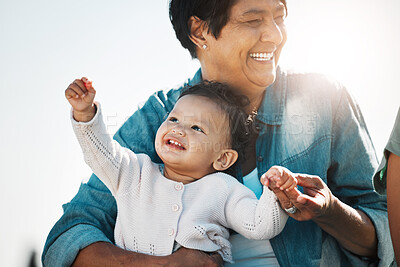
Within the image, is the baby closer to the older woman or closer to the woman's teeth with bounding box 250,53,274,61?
the older woman

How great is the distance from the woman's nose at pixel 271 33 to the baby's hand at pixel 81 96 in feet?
3.16

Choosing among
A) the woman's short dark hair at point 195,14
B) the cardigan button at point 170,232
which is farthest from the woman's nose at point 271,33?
the cardigan button at point 170,232

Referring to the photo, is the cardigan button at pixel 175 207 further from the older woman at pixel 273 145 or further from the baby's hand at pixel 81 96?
the baby's hand at pixel 81 96

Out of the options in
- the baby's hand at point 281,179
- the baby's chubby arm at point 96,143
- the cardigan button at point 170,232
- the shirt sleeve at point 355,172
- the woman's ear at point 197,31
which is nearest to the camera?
the baby's hand at point 281,179

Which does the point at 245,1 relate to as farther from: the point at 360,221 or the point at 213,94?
the point at 360,221

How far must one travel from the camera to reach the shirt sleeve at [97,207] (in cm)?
213

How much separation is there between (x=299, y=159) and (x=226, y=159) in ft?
1.24

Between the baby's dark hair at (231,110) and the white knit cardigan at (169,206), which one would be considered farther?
the baby's dark hair at (231,110)

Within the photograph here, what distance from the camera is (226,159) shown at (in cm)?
221

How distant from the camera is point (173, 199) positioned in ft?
6.56

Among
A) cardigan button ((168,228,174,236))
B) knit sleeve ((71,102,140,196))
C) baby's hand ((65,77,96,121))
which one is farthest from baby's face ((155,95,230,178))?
baby's hand ((65,77,96,121))

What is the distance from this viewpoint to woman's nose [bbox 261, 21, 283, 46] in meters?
2.38

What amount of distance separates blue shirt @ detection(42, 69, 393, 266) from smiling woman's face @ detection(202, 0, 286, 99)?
0.18m

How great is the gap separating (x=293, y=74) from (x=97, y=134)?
120 centimetres
